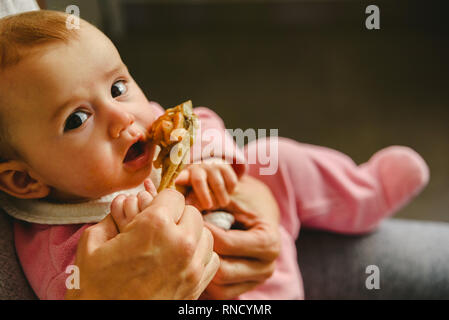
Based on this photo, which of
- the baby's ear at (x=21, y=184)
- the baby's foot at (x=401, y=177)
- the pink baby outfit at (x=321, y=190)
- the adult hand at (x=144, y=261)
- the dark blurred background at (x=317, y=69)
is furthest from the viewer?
the dark blurred background at (x=317, y=69)

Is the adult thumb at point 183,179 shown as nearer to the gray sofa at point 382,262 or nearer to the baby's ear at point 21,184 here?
the baby's ear at point 21,184

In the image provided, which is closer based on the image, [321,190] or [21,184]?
[21,184]

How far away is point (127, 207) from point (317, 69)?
4.43 feet

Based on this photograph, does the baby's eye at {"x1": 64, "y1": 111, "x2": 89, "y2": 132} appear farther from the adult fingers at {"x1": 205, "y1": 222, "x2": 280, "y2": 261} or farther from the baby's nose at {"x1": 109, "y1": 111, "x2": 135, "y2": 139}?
the adult fingers at {"x1": 205, "y1": 222, "x2": 280, "y2": 261}

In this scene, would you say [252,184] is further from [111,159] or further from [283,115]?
[283,115]

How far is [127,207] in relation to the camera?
1.19 ft

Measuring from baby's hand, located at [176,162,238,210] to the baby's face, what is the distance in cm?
7

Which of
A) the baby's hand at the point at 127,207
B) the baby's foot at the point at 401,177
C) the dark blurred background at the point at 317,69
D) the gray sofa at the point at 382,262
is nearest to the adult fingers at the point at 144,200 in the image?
the baby's hand at the point at 127,207

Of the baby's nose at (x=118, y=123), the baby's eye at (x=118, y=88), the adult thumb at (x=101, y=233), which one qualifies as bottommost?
the adult thumb at (x=101, y=233)

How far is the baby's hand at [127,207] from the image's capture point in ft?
1.18

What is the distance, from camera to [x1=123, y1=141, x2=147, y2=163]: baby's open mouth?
1.38 feet

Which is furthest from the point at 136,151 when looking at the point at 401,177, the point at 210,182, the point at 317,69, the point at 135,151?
the point at 317,69

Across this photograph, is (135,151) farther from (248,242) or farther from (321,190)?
(321,190)

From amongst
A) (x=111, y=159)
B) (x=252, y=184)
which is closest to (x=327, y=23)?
(x=252, y=184)
